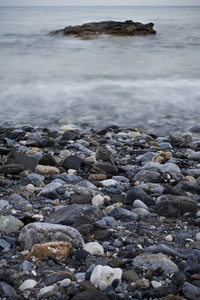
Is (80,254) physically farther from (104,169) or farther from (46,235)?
(104,169)

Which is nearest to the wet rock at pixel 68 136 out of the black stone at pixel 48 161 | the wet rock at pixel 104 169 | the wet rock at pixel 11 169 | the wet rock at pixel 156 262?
the black stone at pixel 48 161

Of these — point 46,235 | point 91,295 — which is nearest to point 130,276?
point 91,295

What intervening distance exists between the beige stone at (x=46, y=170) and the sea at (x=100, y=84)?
207 cm

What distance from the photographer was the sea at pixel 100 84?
563 centimetres

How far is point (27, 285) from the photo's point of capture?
1575 mm

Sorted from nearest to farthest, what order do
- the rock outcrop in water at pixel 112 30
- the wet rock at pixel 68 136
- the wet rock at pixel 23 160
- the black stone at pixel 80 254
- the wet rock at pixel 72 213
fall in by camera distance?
the black stone at pixel 80 254 → the wet rock at pixel 72 213 → the wet rock at pixel 23 160 → the wet rock at pixel 68 136 → the rock outcrop in water at pixel 112 30

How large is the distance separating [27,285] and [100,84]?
22.1 feet

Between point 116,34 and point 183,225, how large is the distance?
17.7 metres

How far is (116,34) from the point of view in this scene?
18.6 meters

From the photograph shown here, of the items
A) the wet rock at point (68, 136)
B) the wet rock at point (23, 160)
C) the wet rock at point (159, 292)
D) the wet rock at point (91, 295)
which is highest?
the wet rock at point (91, 295)

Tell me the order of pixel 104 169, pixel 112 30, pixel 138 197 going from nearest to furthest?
pixel 138 197 < pixel 104 169 < pixel 112 30

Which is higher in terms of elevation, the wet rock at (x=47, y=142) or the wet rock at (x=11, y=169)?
the wet rock at (x=11, y=169)

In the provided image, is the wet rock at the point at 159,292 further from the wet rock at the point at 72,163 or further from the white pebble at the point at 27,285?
the wet rock at the point at 72,163

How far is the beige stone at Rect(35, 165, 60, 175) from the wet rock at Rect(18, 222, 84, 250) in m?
1.12
